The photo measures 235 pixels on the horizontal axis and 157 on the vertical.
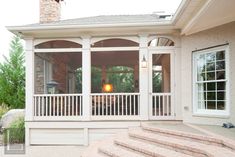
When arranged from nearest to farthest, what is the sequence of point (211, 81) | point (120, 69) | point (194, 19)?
point (194, 19) → point (211, 81) → point (120, 69)

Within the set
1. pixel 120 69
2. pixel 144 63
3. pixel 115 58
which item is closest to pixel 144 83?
pixel 144 63

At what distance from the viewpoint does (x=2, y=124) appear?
41.1 feet

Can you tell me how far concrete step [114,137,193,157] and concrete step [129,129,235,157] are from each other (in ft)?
0.43

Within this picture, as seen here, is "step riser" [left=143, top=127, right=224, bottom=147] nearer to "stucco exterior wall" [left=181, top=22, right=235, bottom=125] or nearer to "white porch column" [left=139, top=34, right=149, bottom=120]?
"white porch column" [left=139, top=34, right=149, bottom=120]

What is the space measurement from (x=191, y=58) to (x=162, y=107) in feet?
5.60

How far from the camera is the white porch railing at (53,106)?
9281 mm

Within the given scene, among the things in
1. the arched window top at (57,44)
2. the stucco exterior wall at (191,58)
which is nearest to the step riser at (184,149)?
the stucco exterior wall at (191,58)

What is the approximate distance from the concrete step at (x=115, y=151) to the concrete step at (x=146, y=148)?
4.9 inches

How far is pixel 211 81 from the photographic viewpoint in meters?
8.23

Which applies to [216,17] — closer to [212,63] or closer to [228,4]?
[228,4]

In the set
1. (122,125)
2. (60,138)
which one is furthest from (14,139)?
(122,125)

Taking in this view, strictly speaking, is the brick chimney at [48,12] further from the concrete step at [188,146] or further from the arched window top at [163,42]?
the concrete step at [188,146]

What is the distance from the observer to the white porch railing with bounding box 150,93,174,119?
9.07 m

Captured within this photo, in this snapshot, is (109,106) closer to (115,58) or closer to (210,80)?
(210,80)
